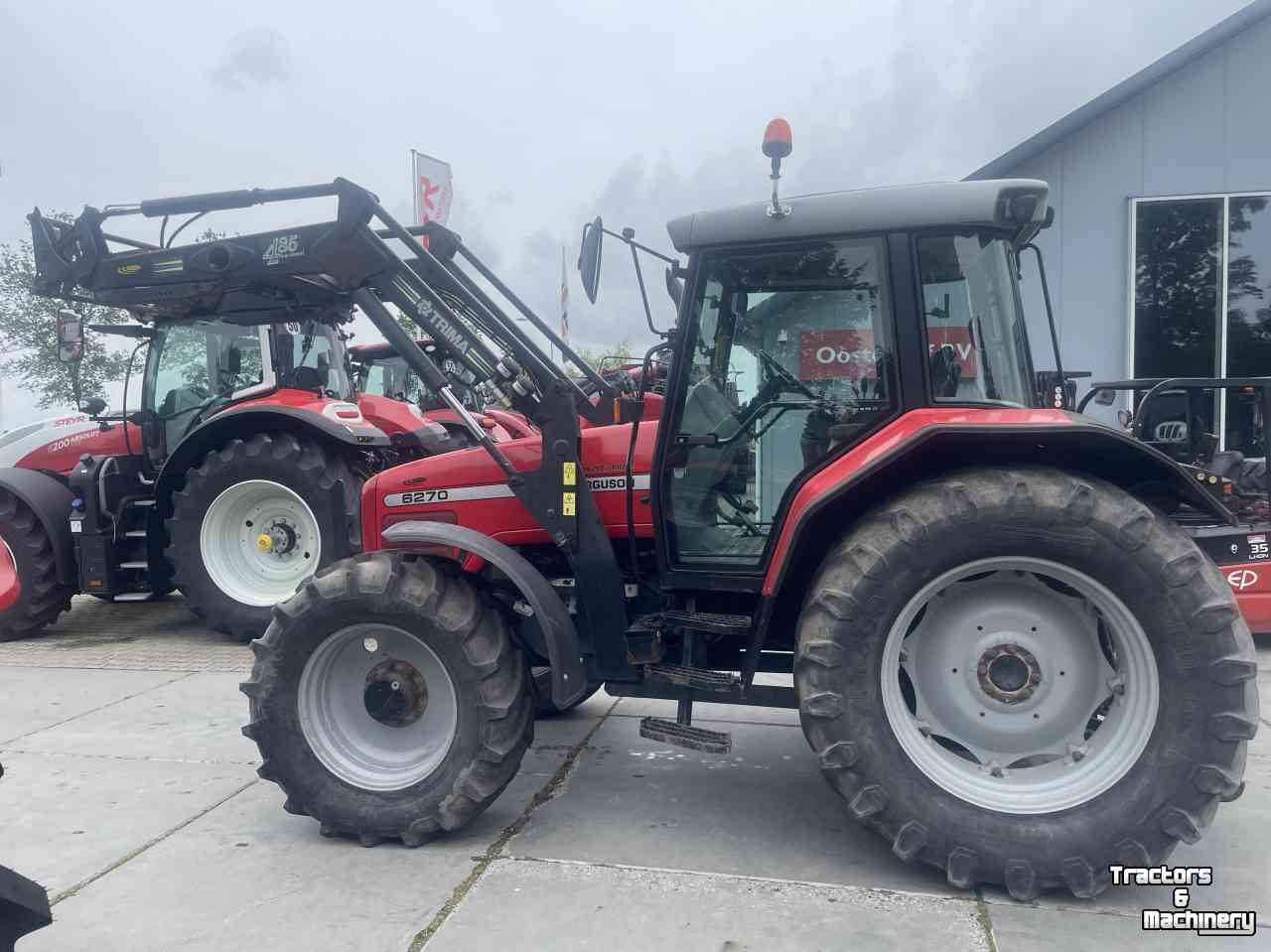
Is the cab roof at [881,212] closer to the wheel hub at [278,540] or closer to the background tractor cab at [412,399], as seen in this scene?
the background tractor cab at [412,399]

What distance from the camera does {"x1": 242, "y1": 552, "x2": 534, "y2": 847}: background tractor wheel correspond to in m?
3.56

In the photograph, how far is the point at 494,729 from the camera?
3.54 metres

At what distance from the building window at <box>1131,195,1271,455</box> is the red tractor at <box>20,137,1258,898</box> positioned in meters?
9.02

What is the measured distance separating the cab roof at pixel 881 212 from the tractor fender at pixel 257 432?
4.41 m

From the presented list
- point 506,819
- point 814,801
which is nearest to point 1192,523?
point 814,801

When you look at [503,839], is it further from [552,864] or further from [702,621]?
[702,621]

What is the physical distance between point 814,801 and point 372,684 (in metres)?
1.84

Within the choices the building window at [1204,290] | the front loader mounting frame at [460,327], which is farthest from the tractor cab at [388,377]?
the building window at [1204,290]

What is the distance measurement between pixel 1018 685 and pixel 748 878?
1124 mm

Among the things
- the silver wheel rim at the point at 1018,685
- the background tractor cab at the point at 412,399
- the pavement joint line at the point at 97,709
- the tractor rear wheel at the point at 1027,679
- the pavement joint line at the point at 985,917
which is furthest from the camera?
the pavement joint line at the point at 97,709

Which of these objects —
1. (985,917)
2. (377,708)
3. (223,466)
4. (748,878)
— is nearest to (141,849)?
(377,708)

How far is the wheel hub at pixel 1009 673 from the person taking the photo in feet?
10.9

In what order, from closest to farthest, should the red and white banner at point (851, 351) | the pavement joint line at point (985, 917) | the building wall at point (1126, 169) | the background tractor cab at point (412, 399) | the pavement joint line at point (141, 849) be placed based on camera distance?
the pavement joint line at point (985, 917) < the pavement joint line at point (141, 849) < the red and white banner at point (851, 351) < the background tractor cab at point (412, 399) < the building wall at point (1126, 169)

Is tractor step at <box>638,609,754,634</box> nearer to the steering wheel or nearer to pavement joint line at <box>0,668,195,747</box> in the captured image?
the steering wheel
